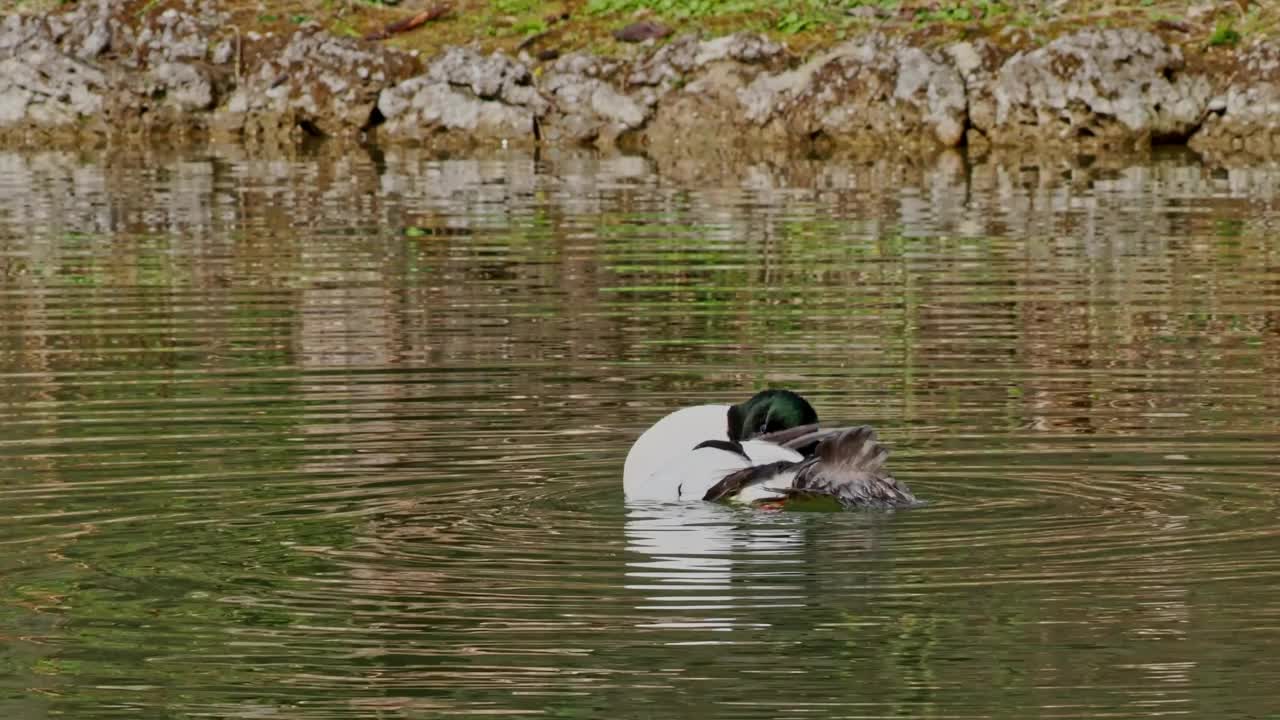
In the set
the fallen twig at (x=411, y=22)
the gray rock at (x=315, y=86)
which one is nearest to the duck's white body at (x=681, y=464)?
the gray rock at (x=315, y=86)

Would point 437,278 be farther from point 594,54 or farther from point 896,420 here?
point 594,54

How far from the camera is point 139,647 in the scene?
7.43 m

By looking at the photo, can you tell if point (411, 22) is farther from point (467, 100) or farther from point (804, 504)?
point (804, 504)

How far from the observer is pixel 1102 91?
111ft

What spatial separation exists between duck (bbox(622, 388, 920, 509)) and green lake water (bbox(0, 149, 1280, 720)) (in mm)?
119

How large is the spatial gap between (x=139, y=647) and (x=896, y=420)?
4873 mm

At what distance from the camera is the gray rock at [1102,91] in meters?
33.7

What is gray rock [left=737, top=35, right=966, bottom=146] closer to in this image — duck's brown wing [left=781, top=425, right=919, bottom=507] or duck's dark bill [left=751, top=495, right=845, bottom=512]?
duck's dark bill [left=751, top=495, right=845, bottom=512]

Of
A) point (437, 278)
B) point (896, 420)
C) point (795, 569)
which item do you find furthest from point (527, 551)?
point (437, 278)

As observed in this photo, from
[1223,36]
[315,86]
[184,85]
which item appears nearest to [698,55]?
[315,86]

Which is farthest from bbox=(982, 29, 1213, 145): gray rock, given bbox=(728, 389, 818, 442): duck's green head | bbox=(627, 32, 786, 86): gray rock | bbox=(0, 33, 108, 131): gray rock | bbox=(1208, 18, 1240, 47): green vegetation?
bbox=(728, 389, 818, 442): duck's green head

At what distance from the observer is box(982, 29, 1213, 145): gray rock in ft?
111

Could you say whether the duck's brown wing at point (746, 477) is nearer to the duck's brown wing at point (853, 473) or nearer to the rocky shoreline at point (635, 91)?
the duck's brown wing at point (853, 473)

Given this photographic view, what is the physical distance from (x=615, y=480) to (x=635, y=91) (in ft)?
88.3
